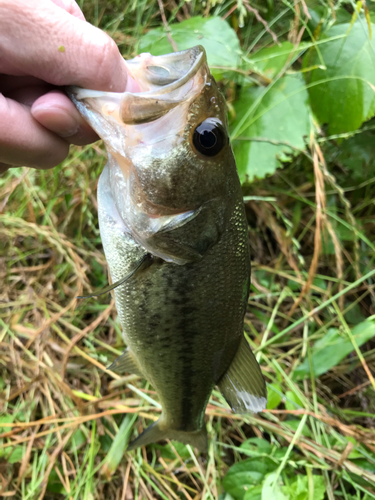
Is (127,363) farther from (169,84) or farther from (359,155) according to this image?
(359,155)

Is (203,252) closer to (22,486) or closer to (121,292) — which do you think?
(121,292)

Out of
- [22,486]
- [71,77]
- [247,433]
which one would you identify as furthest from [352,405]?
[71,77]

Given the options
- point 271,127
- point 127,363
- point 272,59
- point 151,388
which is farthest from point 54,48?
point 151,388

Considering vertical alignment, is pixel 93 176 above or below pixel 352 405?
above

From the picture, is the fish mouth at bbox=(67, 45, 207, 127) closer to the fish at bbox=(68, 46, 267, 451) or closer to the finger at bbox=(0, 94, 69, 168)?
the fish at bbox=(68, 46, 267, 451)

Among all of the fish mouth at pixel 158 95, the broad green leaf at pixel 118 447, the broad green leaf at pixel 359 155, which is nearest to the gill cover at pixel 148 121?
the fish mouth at pixel 158 95

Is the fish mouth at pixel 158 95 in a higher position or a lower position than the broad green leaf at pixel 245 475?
higher

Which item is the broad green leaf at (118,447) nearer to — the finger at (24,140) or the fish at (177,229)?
the fish at (177,229)
